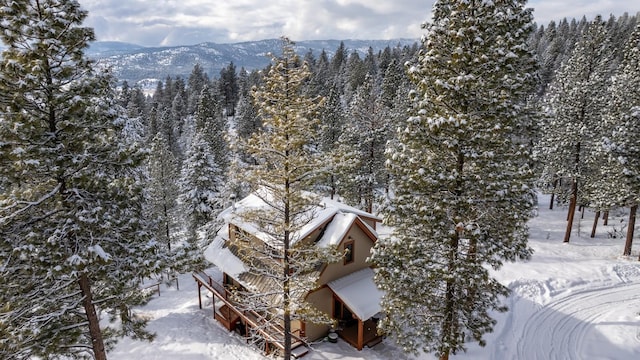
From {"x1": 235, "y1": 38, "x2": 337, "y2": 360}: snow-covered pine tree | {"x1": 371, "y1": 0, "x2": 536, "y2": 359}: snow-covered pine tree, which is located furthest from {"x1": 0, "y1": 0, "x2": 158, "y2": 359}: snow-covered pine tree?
{"x1": 371, "y1": 0, "x2": 536, "y2": 359}: snow-covered pine tree

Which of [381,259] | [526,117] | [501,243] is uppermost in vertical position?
[526,117]

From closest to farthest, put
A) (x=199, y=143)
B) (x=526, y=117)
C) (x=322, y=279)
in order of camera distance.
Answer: (x=526, y=117), (x=322, y=279), (x=199, y=143)

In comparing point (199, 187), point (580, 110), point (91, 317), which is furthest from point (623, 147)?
point (199, 187)

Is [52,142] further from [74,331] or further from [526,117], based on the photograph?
[526,117]

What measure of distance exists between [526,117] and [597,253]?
54.3ft

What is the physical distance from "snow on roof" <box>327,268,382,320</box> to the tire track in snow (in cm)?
640

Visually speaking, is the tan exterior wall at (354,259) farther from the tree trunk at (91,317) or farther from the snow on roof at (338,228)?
the tree trunk at (91,317)

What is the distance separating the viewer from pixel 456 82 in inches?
411

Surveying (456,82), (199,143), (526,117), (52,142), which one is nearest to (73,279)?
(52,142)

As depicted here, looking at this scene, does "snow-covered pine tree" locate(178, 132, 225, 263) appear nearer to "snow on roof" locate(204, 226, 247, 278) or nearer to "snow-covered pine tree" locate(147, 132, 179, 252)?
"snow-covered pine tree" locate(147, 132, 179, 252)

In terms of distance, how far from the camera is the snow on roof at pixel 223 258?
20.7 m

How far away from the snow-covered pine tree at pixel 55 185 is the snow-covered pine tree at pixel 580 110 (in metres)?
23.7

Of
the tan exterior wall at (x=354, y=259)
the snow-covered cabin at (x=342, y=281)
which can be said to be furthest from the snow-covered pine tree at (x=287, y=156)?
the tan exterior wall at (x=354, y=259)

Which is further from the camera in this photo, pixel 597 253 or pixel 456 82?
pixel 597 253
